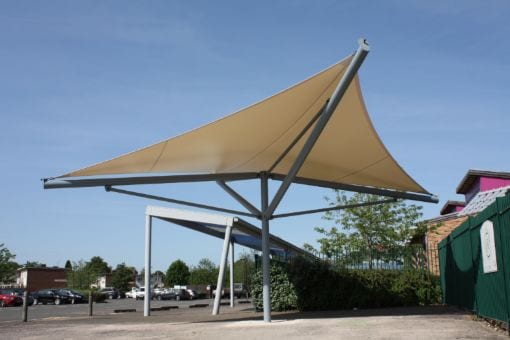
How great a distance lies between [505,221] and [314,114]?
5.43 metres

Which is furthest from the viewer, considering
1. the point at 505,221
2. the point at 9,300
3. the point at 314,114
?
the point at 9,300

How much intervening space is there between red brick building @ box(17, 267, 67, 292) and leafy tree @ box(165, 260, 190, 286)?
18071 millimetres

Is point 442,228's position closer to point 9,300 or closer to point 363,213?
point 363,213

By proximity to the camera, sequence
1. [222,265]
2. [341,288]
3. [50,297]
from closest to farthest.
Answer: [341,288], [222,265], [50,297]

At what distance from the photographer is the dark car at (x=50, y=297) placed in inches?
1772

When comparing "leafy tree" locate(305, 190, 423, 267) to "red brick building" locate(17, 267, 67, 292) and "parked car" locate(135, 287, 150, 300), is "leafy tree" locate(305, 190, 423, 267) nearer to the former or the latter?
"parked car" locate(135, 287, 150, 300)

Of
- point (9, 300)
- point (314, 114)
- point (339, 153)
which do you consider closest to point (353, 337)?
point (314, 114)

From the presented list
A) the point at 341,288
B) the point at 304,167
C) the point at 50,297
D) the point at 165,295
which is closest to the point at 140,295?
the point at 165,295

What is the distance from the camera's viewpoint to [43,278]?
9094cm

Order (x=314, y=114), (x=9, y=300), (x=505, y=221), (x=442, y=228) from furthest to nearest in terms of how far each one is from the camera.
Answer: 1. (x=9, y=300)
2. (x=442, y=228)
3. (x=314, y=114)
4. (x=505, y=221)

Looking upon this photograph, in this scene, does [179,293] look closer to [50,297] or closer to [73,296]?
[73,296]

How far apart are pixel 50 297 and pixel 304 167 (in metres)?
35.7

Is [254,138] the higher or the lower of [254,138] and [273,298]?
the higher

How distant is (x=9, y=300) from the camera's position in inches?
1647
